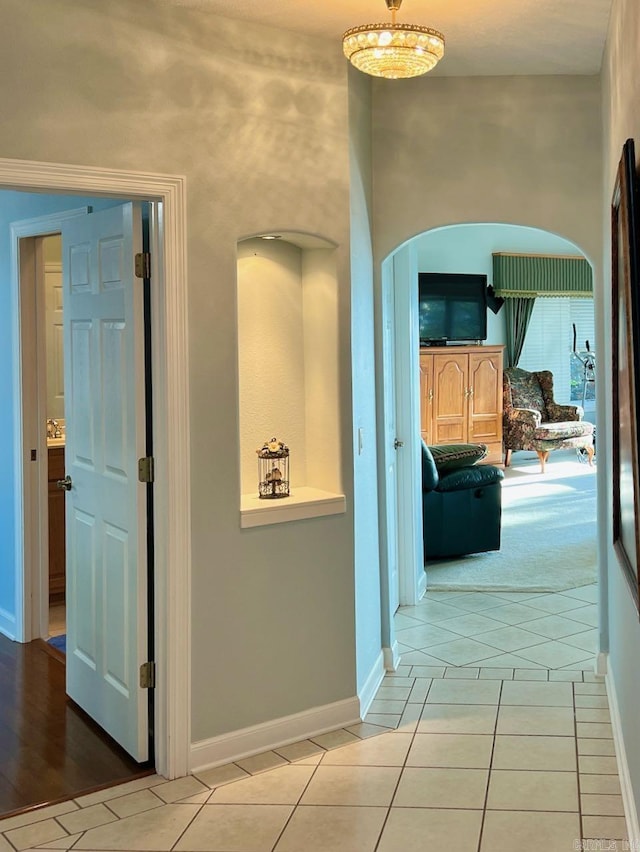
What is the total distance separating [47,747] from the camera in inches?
147

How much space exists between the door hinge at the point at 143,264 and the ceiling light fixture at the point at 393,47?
1024 mm

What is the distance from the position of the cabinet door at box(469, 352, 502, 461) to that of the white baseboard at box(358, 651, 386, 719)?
655 centimetres

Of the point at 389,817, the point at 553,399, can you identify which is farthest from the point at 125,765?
the point at 553,399

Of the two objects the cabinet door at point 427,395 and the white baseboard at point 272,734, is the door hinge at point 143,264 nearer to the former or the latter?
the white baseboard at point 272,734

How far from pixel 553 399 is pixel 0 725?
8.77m

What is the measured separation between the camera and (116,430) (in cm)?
371

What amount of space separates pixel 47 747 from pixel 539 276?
9458 millimetres

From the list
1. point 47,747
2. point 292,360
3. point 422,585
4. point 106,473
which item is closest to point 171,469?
point 106,473

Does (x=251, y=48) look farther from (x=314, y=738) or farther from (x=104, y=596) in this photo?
(x=314, y=738)

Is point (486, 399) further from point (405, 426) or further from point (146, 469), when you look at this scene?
point (146, 469)

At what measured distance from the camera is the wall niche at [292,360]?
3.95m

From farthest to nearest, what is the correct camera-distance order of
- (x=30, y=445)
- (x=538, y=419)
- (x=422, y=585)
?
(x=538, y=419) < (x=422, y=585) < (x=30, y=445)

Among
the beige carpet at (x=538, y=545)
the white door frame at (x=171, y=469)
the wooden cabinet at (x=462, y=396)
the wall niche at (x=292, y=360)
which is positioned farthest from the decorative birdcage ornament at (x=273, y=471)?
the wooden cabinet at (x=462, y=396)

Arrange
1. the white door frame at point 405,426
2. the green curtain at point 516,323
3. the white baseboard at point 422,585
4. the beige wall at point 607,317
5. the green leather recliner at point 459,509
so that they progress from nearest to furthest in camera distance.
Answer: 1. the beige wall at point 607,317
2. the white door frame at point 405,426
3. the white baseboard at point 422,585
4. the green leather recliner at point 459,509
5. the green curtain at point 516,323
